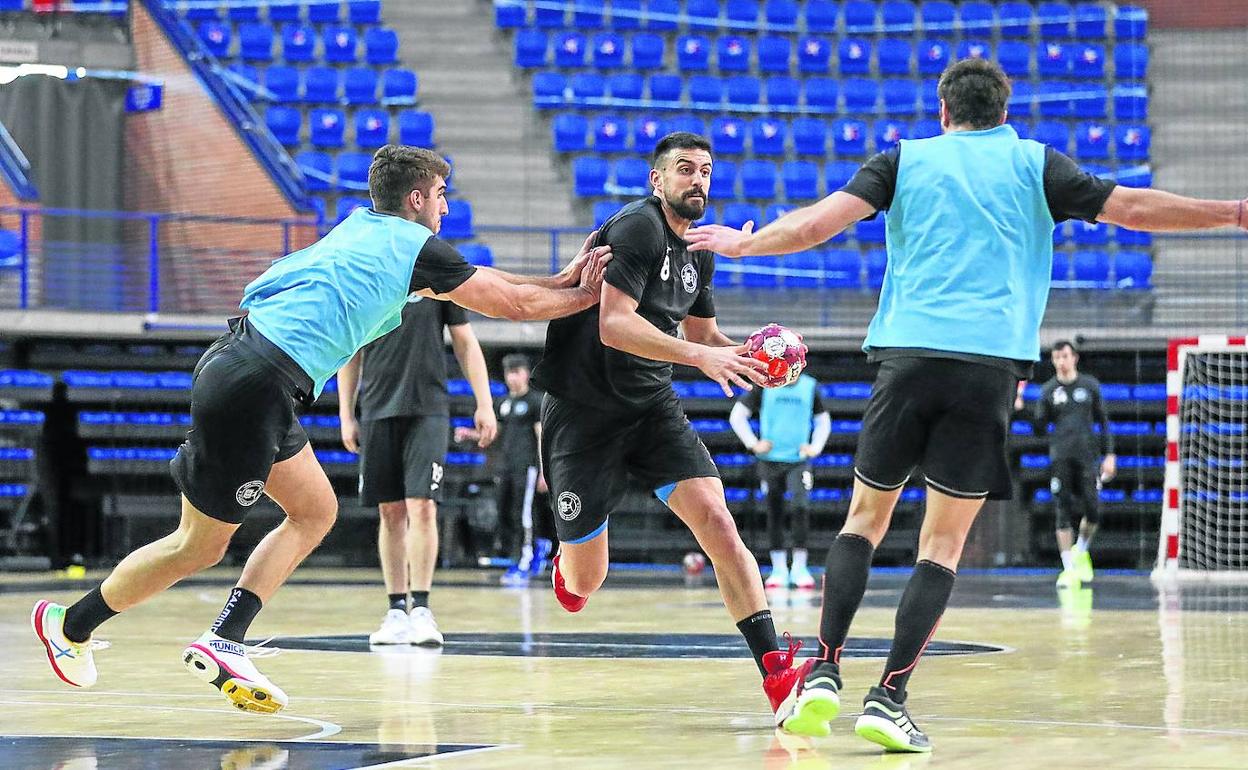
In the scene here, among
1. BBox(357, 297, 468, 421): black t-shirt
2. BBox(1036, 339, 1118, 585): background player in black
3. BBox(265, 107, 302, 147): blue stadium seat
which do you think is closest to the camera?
BBox(357, 297, 468, 421): black t-shirt

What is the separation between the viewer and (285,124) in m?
20.4

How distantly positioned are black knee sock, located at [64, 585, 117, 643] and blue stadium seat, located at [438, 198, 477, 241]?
41.9ft

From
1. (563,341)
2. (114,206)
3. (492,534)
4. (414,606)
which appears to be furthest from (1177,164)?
(563,341)

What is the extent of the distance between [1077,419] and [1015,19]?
373 inches

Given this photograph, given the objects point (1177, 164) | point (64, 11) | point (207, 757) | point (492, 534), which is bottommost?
point (492, 534)

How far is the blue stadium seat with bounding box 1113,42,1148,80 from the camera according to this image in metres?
22.2

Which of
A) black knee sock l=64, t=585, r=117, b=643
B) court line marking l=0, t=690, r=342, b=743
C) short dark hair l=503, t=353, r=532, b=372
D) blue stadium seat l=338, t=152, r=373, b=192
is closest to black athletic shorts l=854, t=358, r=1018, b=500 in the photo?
court line marking l=0, t=690, r=342, b=743

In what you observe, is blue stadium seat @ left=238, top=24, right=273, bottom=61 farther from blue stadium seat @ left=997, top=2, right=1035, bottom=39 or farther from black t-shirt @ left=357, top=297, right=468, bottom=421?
black t-shirt @ left=357, top=297, right=468, bottom=421

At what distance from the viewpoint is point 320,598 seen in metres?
12.3

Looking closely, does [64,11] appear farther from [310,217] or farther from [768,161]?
[768,161]

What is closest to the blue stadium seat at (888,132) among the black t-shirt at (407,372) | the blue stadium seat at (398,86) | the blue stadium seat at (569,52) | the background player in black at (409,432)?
the blue stadium seat at (569,52)

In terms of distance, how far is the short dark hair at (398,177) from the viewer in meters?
5.53

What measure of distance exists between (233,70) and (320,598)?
10474 mm

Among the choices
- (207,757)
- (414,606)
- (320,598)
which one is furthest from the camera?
(320,598)
